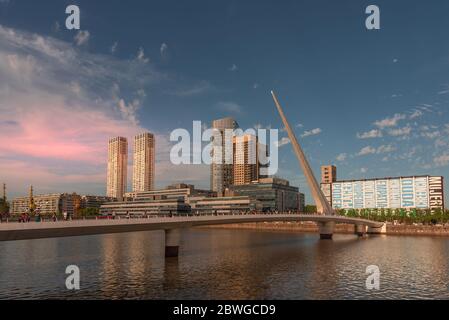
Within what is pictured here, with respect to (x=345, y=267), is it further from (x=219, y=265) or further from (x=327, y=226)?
(x=327, y=226)

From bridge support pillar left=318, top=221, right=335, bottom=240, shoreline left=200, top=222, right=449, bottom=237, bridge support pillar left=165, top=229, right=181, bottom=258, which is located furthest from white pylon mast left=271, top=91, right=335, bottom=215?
bridge support pillar left=165, top=229, right=181, bottom=258

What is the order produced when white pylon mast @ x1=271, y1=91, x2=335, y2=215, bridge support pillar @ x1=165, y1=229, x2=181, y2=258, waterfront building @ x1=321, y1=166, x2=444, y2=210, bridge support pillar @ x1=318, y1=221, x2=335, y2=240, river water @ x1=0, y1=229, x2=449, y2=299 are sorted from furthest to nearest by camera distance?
waterfront building @ x1=321, y1=166, x2=444, y2=210 < white pylon mast @ x1=271, y1=91, x2=335, y2=215 < bridge support pillar @ x1=318, y1=221, x2=335, y2=240 < bridge support pillar @ x1=165, y1=229, x2=181, y2=258 < river water @ x1=0, y1=229, x2=449, y2=299

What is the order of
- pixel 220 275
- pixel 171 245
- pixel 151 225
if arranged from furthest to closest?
pixel 171 245 → pixel 151 225 → pixel 220 275

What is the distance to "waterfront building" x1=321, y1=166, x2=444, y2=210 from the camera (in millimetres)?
172625

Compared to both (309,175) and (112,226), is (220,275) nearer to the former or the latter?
(112,226)

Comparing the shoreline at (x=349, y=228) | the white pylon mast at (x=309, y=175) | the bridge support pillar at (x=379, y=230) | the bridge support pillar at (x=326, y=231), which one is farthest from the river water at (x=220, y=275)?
the shoreline at (x=349, y=228)

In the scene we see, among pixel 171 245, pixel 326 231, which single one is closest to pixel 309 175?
pixel 326 231

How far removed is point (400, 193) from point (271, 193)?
200ft

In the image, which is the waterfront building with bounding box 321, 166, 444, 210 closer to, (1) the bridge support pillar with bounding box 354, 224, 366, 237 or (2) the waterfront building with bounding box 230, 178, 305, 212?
(2) the waterfront building with bounding box 230, 178, 305, 212

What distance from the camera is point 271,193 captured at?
180000mm

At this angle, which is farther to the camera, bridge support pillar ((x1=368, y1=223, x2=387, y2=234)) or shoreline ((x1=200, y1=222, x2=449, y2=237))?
bridge support pillar ((x1=368, y1=223, x2=387, y2=234))

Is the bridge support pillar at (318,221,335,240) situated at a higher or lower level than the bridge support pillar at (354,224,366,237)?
higher

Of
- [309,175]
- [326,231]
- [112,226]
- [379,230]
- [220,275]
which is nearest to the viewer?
[220,275]
